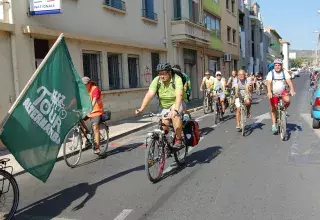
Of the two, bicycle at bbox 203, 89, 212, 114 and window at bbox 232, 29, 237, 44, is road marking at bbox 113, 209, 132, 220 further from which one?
window at bbox 232, 29, 237, 44

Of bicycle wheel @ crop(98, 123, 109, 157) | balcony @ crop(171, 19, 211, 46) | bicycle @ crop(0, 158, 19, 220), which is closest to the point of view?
bicycle @ crop(0, 158, 19, 220)

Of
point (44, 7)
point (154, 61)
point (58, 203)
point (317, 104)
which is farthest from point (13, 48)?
point (154, 61)

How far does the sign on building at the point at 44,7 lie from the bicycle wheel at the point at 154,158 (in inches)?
208

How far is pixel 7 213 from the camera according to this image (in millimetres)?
4578

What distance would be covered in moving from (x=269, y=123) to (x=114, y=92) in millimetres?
5844

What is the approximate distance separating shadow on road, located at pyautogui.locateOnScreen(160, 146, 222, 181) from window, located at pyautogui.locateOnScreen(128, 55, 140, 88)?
8.96 metres

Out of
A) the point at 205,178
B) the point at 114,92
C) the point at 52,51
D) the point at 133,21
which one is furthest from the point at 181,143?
the point at 133,21

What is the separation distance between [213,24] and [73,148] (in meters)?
24.9

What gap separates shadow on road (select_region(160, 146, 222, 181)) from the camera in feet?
22.0

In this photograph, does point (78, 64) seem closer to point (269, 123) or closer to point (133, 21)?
point (133, 21)

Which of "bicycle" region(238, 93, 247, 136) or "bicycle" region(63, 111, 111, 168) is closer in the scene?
"bicycle" region(63, 111, 111, 168)

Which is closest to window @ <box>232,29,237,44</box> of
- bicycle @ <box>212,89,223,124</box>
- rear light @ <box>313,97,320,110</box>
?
bicycle @ <box>212,89,223,124</box>

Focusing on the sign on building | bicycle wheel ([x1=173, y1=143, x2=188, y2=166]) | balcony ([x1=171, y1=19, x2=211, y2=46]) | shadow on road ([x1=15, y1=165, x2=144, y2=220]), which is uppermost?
balcony ([x1=171, y1=19, x2=211, y2=46])

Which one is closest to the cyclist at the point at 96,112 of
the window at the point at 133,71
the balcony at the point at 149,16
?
the window at the point at 133,71
